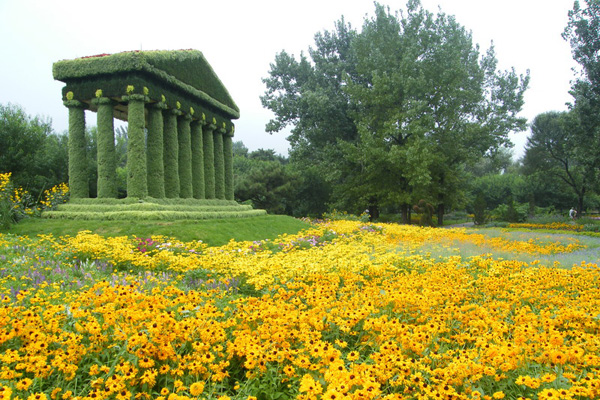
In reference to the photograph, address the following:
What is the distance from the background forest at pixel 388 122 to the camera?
21812mm

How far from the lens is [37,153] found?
1966 cm

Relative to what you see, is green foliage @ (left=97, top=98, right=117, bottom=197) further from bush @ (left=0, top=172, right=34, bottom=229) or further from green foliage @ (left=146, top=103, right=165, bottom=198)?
bush @ (left=0, top=172, right=34, bottom=229)

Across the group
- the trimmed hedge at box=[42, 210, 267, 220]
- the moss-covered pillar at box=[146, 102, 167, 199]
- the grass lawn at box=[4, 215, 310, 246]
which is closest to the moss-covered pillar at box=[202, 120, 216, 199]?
the moss-covered pillar at box=[146, 102, 167, 199]

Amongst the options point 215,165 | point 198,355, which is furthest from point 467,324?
point 215,165

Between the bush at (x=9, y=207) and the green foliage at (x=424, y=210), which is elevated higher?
the bush at (x=9, y=207)

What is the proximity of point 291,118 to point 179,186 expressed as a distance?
43.9 feet

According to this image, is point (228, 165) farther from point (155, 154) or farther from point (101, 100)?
point (101, 100)

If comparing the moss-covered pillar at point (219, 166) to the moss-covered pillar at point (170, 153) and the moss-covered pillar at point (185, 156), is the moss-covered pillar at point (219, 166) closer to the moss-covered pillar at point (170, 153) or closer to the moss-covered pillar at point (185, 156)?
the moss-covered pillar at point (185, 156)

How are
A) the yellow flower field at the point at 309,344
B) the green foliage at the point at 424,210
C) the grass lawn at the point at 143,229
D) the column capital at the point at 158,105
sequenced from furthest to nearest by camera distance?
the green foliage at the point at 424,210, the column capital at the point at 158,105, the grass lawn at the point at 143,229, the yellow flower field at the point at 309,344

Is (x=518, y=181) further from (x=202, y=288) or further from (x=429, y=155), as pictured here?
(x=202, y=288)

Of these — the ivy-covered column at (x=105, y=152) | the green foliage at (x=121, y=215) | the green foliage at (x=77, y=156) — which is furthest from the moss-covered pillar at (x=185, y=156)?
the green foliage at (x=121, y=215)

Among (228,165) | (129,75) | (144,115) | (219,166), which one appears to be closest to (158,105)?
(144,115)

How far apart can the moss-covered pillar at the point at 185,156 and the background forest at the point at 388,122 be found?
5562 mm

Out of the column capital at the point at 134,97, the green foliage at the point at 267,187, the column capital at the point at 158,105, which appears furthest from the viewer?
the green foliage at the point at 267,187
